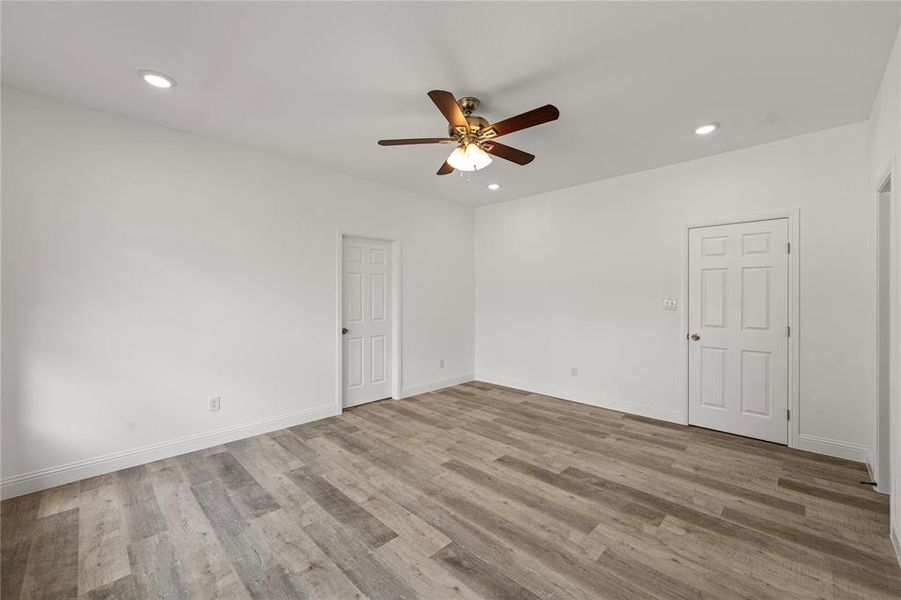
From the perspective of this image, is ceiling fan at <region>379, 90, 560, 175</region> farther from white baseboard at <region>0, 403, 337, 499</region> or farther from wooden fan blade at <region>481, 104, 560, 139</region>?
white baseboard at <region>0, 403, 337, 499</region>

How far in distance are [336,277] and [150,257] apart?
1.66m

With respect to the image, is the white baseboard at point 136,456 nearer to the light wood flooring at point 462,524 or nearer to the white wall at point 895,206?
the light wood flooring at point 462,524

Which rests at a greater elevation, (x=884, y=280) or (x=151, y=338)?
(x=884, y=280)

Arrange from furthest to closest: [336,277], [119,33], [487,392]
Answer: [487,392]
[336,277]
[119,33]

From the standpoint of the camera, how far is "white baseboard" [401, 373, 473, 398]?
497 cm

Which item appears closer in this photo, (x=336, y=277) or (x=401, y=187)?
(x=336, y=277)

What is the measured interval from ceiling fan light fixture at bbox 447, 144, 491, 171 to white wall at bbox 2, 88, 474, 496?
6.89 feet

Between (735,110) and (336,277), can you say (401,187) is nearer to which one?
(336,277)

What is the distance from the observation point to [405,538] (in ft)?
6.89

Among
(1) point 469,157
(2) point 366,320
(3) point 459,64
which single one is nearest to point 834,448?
(1) point 469,157

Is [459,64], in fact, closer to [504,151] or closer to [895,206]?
[504,151]

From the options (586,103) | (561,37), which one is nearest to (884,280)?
(586,103)

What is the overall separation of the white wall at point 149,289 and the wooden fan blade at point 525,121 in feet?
7.86

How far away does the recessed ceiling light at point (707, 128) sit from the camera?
3.03 metres
